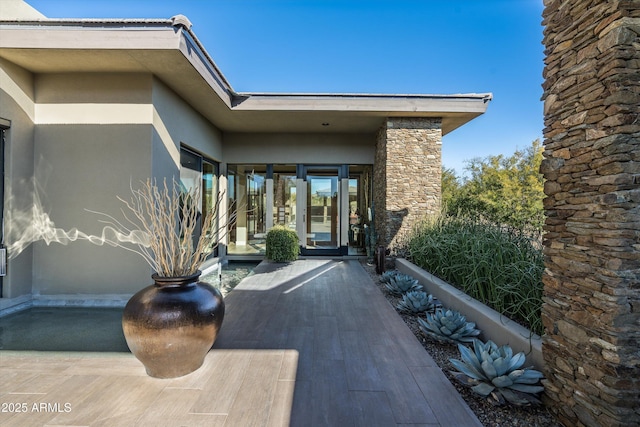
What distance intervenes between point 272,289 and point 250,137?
4.97 meters

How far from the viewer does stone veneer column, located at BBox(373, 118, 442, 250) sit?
23.4 ft

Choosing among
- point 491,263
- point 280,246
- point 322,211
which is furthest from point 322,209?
point 491,263

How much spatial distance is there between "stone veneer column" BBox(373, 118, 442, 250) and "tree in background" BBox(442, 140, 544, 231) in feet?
17.7

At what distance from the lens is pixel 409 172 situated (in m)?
7.17

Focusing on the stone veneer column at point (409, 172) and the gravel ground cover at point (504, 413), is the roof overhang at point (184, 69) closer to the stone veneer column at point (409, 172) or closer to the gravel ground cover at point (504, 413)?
the stone veneer column at point (409, 172)

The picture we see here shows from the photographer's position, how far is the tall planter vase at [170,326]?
2250 mm

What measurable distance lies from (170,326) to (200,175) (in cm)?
506

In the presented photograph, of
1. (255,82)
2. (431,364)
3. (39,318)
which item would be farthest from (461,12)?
(39,318)

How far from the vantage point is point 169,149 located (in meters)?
5.25

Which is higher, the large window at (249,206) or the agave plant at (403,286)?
the large window at (249,206)

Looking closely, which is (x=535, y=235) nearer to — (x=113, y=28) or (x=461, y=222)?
(x=461, y=222)

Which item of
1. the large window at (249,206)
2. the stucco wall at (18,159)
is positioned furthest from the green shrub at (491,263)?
the stucco wall at (18,159)

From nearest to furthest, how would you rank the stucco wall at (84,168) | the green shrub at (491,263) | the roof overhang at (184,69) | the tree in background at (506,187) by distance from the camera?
the green shrub at (491,263), the roof overhang at (184,69), the stucco wall at (84,168), the tree in background at (506,187)

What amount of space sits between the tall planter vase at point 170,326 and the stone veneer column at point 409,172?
5353mm
